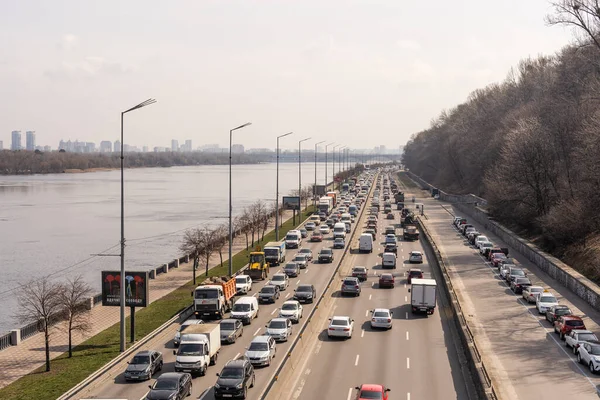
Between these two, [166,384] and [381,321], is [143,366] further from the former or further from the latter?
[381,321]

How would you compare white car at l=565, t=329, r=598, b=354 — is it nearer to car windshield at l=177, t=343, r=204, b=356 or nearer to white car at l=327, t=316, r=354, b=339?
Answer: white car at l=327, t=316, r=354, b=339

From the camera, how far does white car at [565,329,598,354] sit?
106 ft

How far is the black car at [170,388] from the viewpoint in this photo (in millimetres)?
23734

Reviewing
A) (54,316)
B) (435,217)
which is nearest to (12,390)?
(54,316)

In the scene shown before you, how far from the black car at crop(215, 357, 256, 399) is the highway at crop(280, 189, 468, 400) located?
1999 millimetres

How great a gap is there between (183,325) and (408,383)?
13773 millimetres

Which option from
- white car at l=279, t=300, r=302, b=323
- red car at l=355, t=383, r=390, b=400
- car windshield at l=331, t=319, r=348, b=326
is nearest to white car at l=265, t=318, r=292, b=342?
car windshield at l=331, t=319, r=348, b=326

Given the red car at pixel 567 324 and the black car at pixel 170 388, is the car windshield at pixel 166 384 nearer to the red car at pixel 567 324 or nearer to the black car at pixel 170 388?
the black car at pixel 170 388

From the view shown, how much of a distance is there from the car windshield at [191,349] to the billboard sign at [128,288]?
7.22m

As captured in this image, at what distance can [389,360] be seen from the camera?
1230 inches

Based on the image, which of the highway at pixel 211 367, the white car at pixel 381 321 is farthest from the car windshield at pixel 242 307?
the white car at pixel 381 321

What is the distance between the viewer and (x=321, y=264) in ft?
210

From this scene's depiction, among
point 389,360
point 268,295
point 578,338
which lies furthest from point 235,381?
point 268,295

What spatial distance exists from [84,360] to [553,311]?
989 inches
